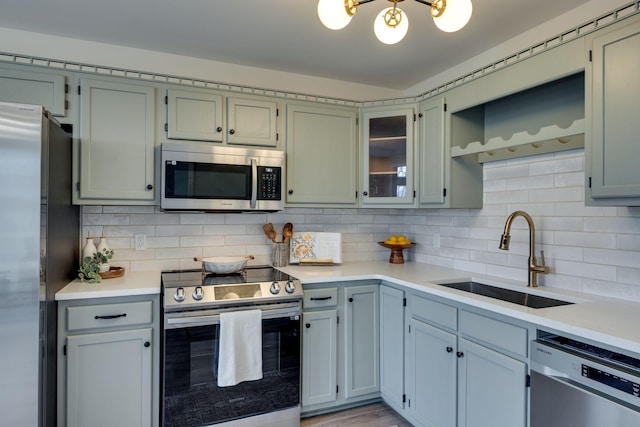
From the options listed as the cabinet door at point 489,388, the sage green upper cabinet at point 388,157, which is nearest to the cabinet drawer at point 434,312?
the cabinet door at point 489,388

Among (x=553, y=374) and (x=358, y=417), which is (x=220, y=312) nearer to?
(x=358, y=417)

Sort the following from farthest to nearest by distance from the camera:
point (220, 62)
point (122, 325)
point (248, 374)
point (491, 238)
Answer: point (220, 62)
point (491, 238)
point (248, 374)
point (122, 325)

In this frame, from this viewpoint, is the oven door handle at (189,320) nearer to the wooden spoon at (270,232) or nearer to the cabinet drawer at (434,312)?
the wooden spoon at (270,232)

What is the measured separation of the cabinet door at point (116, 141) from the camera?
7.54 feet

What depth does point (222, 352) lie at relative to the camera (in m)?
2.17

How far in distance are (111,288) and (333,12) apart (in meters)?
1.77

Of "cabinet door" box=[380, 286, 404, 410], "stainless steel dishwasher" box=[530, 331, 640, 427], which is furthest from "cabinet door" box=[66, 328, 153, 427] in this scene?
"stainless steel dishwasher" box=[530, 331, 640, 427]

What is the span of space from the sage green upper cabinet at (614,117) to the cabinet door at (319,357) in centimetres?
161

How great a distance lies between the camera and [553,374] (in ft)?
5.03

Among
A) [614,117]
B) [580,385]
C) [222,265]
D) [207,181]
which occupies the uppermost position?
[614,117]

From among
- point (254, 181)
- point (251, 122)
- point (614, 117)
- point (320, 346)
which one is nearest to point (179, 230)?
point (254, 181)

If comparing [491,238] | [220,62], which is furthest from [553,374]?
[220,62]

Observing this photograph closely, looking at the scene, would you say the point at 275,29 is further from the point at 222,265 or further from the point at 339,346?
the point at 339,346

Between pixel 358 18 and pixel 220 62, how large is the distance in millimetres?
1141
